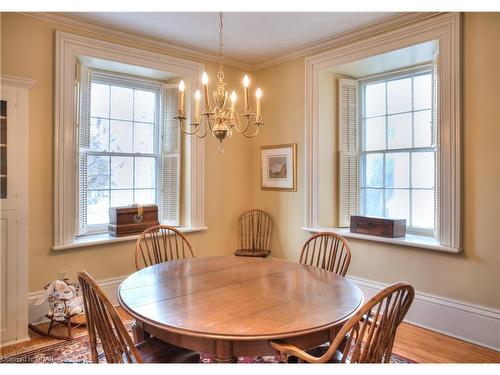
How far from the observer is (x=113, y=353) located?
150cm

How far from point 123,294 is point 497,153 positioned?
2655 mm

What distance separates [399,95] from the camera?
3.66 metres

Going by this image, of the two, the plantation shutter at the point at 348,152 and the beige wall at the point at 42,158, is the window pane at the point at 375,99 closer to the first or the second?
the plantation shutter at the point at 348,152

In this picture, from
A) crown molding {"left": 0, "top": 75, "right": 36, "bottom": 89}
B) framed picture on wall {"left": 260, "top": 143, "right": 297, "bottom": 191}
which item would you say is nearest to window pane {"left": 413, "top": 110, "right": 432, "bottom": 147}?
framed picture on wall {"left": 260, "top": 143, "right": 297, "bottom": 191}

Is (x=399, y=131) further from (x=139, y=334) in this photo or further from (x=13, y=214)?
(x=13, y=214)

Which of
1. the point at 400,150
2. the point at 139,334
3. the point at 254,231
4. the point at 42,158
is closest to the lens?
the point at 139,334

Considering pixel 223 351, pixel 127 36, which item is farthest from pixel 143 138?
pixel 223 351

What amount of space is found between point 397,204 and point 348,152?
29.6 inches

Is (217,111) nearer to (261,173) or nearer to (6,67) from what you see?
(6,67)

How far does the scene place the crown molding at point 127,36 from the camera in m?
3.12

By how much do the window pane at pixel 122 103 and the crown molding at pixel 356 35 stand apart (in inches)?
63.4

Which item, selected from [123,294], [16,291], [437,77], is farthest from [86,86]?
[437,77]

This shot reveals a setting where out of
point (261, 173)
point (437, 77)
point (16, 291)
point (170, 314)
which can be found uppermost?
point (437, 77)

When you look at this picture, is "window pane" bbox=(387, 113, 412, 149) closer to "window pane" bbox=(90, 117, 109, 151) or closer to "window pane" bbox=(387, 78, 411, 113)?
"window pane" bbox=(387, 78, 411, 113)
